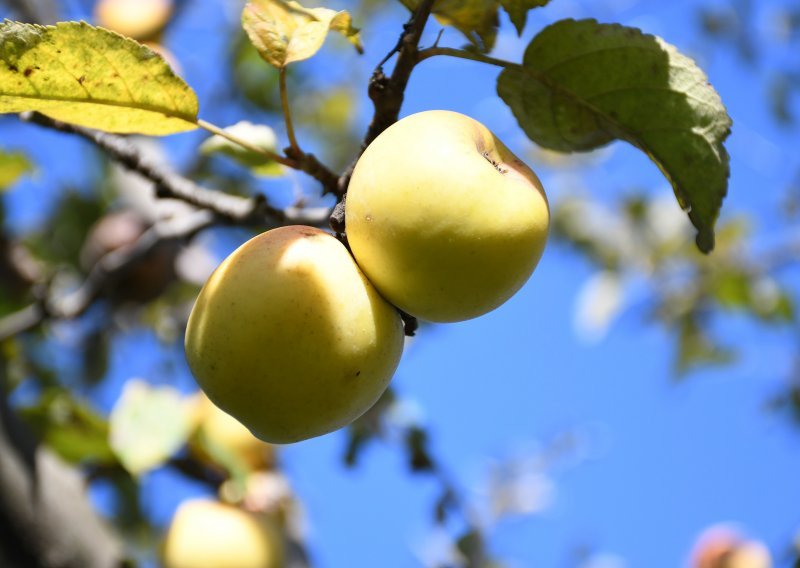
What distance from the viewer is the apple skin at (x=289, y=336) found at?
2.23 ft

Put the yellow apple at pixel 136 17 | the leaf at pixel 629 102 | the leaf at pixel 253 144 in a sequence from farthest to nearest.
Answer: the yellow apple at pixel 136 17 < the leaf at pixel 253 144 < the leaf at pixel 629 102

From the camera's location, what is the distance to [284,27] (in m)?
0.85

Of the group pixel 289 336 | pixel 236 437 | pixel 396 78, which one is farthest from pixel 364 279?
pixel 236 437

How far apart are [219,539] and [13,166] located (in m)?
0.70

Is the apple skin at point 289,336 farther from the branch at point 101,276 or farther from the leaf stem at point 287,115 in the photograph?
the branch at point 101,276

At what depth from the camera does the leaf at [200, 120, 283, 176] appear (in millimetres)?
993

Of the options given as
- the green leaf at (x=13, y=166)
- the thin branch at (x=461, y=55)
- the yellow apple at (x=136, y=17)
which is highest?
the thin branch at (x=461, y=55)

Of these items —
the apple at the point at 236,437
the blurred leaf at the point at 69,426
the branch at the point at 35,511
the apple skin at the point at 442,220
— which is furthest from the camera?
the apple at the point at 236,437

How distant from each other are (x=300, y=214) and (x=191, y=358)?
336 mm

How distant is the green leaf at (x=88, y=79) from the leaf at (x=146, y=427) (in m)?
0.69

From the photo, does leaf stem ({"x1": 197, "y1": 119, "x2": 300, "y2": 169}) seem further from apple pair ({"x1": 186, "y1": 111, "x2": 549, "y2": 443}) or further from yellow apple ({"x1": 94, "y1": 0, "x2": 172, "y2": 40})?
yellow apple ({"x1": 94, "y1": 0, "x2": 172, "y2": 40})

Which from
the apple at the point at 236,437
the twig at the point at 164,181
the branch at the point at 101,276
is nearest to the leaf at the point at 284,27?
the twig at the point at 164,181

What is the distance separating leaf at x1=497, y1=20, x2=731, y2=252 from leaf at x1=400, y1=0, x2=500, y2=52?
55 millimetres

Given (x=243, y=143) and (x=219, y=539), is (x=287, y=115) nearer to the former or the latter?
(x=243, y=143)
